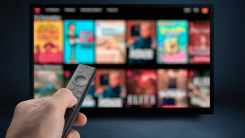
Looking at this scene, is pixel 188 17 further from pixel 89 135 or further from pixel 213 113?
pixel 89 135

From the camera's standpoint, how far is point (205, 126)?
177 centimetres

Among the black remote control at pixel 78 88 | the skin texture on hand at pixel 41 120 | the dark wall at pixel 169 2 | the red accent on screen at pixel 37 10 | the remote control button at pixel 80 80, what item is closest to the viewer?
the skin texture on hand at pixel 41 120

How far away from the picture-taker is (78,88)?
3.50 feet

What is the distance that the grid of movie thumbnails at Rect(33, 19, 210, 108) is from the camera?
1.94 metres

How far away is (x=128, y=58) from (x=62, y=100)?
3.78 feet

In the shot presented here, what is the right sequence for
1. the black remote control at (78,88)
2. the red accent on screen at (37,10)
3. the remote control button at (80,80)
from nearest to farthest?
1. the black remote control at (78,88)
2. the remote control button at (80,80)
3. the red accent on screen at (37,10)

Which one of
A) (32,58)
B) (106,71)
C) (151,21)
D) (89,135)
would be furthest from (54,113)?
(151,21)

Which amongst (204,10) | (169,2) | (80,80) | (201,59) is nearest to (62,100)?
(80,80)

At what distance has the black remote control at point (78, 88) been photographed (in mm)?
962

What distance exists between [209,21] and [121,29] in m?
0.87

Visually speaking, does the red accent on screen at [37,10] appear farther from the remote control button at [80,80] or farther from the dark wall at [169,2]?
the remote control button at [80,80]

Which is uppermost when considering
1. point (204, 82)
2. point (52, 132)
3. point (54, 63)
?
point (54, 63)

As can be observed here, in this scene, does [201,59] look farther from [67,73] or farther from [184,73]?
[67,73]

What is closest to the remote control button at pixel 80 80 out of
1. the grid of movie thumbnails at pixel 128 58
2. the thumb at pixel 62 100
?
the thumb at pixel 62 100
